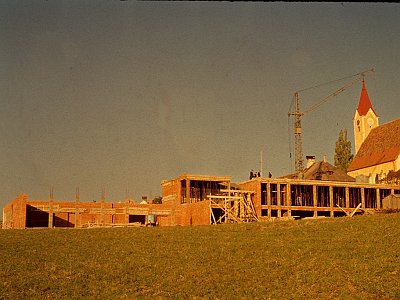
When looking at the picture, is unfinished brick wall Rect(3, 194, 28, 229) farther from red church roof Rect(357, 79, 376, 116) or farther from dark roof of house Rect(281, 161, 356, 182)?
red church roof Rect(357, 79, 376, 116)

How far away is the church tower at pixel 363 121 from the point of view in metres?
104

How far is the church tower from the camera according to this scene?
104106 mm

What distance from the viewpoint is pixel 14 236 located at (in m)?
36.6

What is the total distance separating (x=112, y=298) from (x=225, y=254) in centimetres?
829

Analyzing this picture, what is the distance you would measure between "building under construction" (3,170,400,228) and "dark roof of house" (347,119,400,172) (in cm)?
1319

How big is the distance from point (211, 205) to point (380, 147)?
40.7m

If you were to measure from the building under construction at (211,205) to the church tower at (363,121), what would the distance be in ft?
123

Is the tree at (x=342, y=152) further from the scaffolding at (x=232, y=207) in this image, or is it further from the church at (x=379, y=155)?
the scaffolding at (x=232, y=207)

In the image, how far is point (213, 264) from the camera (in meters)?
25.7

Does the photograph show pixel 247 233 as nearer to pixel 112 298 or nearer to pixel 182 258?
pixel 182 258

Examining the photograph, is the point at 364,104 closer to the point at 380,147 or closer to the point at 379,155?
the point at 380,147

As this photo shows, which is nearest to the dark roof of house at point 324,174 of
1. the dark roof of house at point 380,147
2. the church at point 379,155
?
the church at point 379,155

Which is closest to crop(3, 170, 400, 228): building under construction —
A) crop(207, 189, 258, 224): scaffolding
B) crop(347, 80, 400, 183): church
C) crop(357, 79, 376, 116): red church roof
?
crop(207, 189, 258, 224): scaffolding

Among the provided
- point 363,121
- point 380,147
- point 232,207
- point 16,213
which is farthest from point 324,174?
point 363,121
